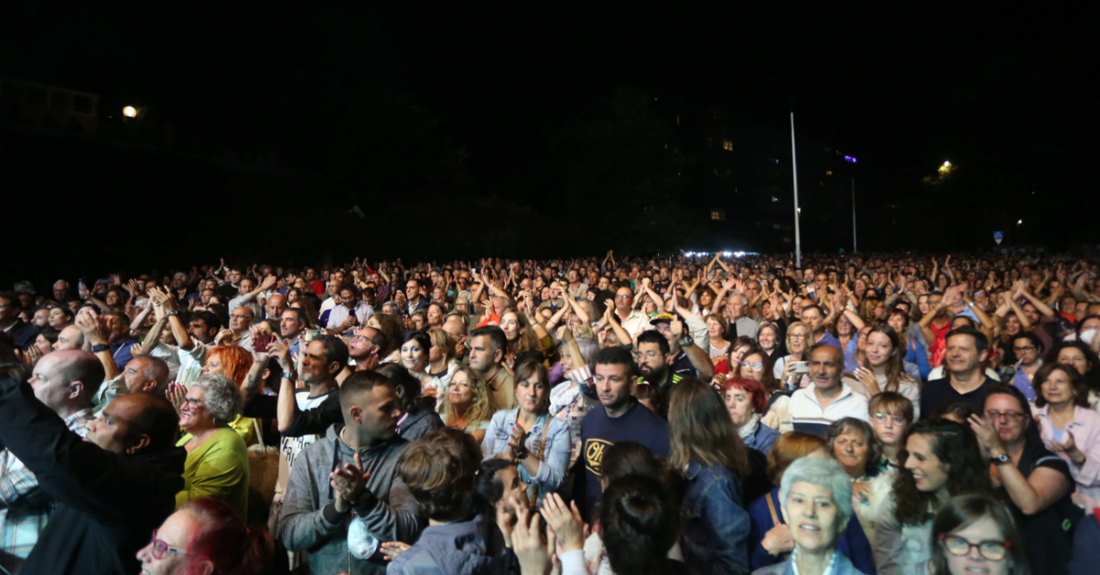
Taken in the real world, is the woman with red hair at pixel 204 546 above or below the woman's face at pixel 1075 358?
below

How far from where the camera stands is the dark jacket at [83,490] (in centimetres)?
217

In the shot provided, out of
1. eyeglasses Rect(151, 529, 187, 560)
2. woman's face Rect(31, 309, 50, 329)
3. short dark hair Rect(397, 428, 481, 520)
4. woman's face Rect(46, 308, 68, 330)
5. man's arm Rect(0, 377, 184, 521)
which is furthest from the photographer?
woman's face Rect(31, 309, 50, 329)

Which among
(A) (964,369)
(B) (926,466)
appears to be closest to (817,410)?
(A) (964,369)

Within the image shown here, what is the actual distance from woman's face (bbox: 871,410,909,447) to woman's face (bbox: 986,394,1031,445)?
0.42 meters

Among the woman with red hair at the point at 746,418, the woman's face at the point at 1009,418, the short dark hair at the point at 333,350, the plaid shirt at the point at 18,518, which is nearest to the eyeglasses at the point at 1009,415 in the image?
the woman's face at the point at 1009,418

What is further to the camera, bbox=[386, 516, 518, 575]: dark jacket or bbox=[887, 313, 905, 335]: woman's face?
bbox=[887, 313, 905, 335]: woman's face

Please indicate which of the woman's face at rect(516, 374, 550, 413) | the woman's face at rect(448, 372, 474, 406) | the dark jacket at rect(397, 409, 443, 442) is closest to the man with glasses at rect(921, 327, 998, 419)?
the woman's face at rect(516, 374, 550, 413)

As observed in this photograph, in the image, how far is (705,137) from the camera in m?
77.8

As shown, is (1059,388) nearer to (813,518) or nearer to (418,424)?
(813,518)

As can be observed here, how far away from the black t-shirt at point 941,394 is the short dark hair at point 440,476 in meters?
3.45

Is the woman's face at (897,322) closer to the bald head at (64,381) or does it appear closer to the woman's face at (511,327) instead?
the woman's face at (511,327)

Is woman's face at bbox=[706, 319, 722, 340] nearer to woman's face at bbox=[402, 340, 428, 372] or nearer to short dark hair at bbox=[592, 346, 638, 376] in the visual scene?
woman's face at bbox=[402, 340, 428, 372]

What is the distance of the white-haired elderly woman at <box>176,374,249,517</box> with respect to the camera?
314 cm

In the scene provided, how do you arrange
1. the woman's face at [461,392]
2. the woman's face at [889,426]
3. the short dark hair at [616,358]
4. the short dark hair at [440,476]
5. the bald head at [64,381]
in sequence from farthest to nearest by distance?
the woman's face at [461,392], the short dark hair at [616,358], the woman's face at [889,426], the bald head at [64,381], the short dark hair at [440,476]
